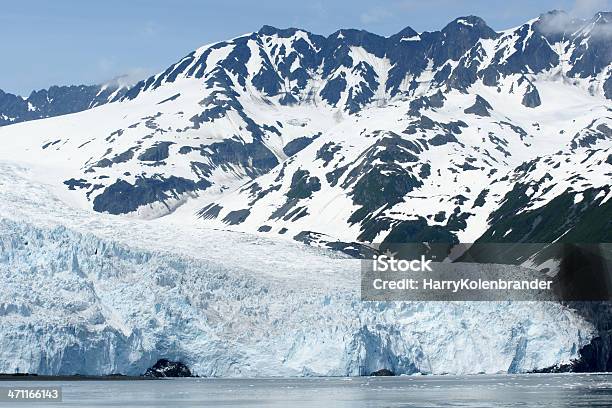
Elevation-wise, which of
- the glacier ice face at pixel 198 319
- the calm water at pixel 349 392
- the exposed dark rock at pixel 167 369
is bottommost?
the calm water at pixel 349 392

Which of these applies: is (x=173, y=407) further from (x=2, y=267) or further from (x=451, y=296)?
(x=451, y=296)

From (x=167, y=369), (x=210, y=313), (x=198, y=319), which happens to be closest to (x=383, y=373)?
(x=210, y=313)

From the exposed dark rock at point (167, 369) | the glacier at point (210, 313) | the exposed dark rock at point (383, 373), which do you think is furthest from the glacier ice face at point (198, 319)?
the exposed dark rock at point (383, 373)

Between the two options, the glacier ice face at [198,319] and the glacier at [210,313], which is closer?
the glacier ice face at [198,319]

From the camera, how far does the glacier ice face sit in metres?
107

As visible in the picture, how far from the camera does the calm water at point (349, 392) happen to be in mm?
92938

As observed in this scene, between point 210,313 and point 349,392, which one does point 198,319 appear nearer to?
point 210,313

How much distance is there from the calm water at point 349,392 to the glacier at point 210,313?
85.9 inches

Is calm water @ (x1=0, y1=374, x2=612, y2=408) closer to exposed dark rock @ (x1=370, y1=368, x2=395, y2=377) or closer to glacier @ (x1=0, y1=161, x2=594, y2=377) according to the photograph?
exposed dark rock @ (x1=370, y1=368, x2=395, y2=377)

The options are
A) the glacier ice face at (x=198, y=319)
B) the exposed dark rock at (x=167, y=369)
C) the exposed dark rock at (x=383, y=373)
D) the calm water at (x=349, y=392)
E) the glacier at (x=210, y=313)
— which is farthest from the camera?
the exposed dark rock at (x=383, y=373)

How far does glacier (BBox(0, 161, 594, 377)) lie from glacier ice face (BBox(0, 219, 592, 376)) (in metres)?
0.12

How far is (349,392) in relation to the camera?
106 metres

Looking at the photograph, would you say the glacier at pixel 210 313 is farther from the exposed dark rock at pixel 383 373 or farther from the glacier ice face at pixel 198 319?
the exposed dark rock at pixel 383 373

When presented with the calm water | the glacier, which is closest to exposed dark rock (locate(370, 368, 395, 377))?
the calm water
